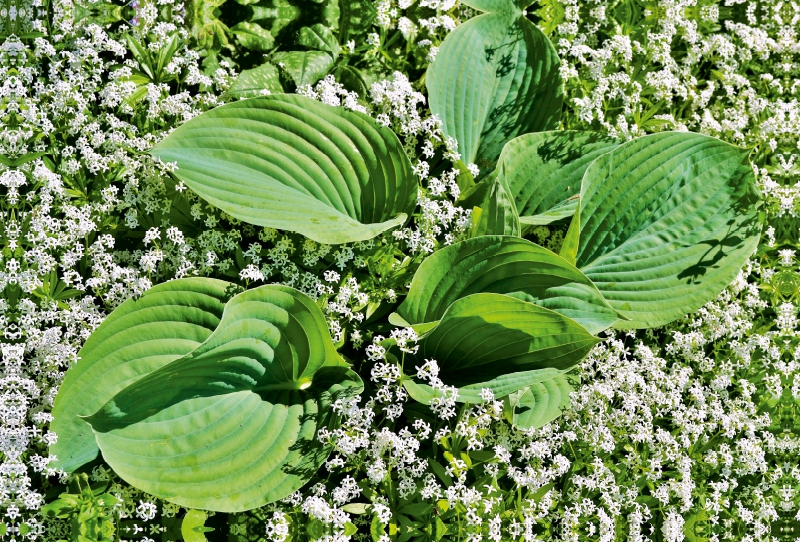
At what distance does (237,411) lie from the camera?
2133 millimetres

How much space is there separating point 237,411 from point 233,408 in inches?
0.6

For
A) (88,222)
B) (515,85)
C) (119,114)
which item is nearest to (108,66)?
(119,114)

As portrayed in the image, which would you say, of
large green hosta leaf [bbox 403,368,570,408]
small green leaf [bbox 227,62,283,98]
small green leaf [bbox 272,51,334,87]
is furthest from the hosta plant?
small green leaf [bbox 227,62,283,98]

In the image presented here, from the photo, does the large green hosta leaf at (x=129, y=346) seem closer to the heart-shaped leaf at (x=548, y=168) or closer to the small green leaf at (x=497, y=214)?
the small green leaf at (x=497, y=214)

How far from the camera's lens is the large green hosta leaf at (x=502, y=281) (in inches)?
90.5

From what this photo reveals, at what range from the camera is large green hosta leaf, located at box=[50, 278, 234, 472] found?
204 cm

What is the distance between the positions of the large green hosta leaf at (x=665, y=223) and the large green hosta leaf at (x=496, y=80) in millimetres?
458

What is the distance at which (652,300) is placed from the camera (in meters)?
2.73

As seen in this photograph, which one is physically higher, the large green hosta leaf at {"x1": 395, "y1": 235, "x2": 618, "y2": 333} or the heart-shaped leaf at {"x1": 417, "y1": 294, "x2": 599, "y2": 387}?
the large green hosta leaf at {"x1": 395, "y1": 235, "x2": 618, "y2": 333}

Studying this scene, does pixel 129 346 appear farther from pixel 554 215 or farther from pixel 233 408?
pixel 554 215

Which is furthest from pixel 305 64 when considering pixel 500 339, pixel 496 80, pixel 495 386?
pixel 495 386

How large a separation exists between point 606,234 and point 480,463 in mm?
1050

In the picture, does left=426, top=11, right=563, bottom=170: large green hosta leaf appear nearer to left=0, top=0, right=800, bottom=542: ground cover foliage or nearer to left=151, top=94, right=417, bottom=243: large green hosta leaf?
left=0, top=0, right=800, bottom=542: ground cover foliage

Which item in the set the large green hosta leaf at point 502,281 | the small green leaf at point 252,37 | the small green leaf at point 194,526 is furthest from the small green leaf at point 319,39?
the small green leaf at point 194,526
